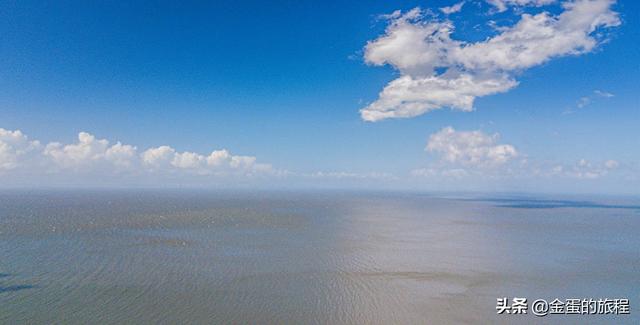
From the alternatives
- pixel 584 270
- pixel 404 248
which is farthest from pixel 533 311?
pixel 404 248

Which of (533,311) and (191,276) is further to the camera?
(191,276)

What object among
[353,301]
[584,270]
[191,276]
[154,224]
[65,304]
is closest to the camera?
[65,304]

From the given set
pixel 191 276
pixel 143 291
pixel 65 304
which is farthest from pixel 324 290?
pixel 65 304

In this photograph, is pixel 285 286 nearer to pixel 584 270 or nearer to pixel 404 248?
pixel 404 248

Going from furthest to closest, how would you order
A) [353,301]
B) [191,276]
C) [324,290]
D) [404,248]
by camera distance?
1. [404,248]
2. [191,276]
3. [324,290]
4. [353,301]

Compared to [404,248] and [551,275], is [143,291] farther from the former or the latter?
[551,275]

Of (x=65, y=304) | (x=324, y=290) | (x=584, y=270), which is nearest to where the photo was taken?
(x=65, y=304)

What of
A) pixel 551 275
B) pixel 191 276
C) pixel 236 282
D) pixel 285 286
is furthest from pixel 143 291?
pixel 551 275

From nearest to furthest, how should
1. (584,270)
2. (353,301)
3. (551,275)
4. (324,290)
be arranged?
(353,301)
(324,290)
(551,275)
(584,270)

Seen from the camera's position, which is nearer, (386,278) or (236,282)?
(236,282)
